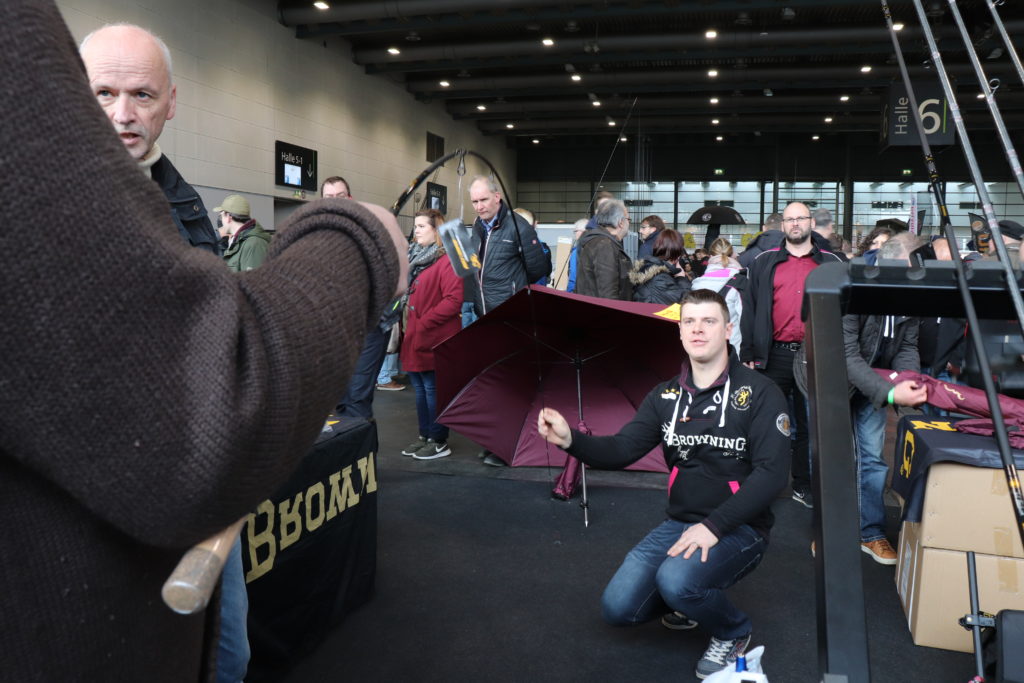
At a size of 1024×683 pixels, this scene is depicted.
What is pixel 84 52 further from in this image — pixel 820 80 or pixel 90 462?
pixel 820 80

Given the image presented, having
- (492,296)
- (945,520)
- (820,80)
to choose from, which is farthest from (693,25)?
(945,520)

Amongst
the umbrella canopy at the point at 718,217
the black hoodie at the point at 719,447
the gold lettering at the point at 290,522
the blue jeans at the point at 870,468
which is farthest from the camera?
the umbrella canopy at the point at 718,217

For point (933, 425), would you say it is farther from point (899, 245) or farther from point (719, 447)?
point (899, 245)

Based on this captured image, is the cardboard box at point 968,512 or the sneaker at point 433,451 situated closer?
the cardboard box at point 968,512

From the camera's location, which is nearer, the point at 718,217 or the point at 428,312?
the point at 428,312

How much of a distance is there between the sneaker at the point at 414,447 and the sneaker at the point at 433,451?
0.10 ft

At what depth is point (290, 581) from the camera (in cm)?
223

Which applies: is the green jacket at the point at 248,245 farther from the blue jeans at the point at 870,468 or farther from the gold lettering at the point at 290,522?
the blue jeans at the point at 870,468

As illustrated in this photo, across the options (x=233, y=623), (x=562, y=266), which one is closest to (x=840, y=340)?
(x=233, y=623)

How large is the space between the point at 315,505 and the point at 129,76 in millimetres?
1553

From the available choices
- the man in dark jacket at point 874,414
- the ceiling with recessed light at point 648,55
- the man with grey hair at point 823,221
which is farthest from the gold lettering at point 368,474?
the ceiling with recessed light at point 648,55

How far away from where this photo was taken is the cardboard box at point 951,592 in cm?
231

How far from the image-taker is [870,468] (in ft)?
10.4

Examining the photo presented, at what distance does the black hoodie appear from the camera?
228cm
